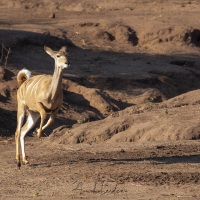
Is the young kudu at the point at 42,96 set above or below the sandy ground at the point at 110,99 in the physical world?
above

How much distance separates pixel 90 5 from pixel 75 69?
1284 centimetres

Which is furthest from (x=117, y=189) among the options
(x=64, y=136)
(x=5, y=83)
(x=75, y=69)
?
(x=75, y=69)

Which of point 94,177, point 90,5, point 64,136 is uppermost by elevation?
point 94,177

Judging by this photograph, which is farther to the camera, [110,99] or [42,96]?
[110,99]

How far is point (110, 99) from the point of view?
73.0 feet

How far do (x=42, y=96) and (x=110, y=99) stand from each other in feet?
31.3

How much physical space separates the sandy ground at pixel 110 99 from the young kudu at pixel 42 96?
0.60 m

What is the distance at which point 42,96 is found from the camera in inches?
503

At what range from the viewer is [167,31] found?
29.5 metres

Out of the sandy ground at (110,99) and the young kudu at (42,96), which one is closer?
the sandy ground at (110,99)

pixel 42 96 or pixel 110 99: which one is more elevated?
pixel 42 96

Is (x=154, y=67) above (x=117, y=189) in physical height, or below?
below

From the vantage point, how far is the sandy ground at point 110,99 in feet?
37.2

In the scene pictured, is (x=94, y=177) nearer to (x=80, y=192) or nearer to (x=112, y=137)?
(x=80, y=192)
